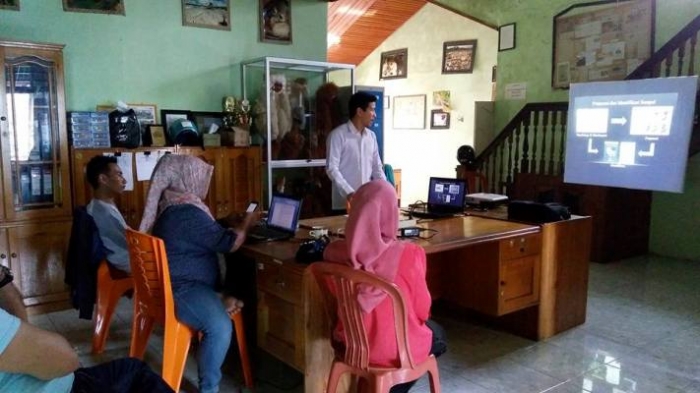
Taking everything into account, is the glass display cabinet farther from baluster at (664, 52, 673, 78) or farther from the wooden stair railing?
baluster at (664, 52, 673, 78)

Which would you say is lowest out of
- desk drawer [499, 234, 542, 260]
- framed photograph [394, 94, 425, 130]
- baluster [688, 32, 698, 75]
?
desk drawer [499, 234, 542, 260]

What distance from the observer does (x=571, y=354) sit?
2965 mm

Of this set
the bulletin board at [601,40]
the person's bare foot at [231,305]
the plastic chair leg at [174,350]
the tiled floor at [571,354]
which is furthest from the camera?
the bulletin board at [601,40]

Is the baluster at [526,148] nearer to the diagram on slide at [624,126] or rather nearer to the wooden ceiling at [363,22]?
the diagram on slide at [624,126]

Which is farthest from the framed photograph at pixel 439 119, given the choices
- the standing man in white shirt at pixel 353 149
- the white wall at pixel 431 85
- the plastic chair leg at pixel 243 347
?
the plastic chair leg at pixel 243 347

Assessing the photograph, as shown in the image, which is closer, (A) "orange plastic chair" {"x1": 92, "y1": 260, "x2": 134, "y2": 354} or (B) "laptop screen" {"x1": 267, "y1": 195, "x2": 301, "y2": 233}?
(B) "laptop screen" {"x1": 267, "y1": 195, "x2": 301, "y2": 233}

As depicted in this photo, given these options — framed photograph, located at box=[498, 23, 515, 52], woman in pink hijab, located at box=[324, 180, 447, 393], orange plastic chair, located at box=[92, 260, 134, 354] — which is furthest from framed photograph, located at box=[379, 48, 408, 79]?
woman in pink hijab, located at box=[324, 180, 447, 393]

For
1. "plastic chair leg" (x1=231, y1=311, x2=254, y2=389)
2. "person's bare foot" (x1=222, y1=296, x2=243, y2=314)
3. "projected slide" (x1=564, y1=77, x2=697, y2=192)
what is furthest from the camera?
"projected slide" (x1=564, y1=77, x2=697, y2=192)

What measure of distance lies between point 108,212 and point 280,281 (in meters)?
1.44

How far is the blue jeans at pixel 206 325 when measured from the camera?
225 centimetres

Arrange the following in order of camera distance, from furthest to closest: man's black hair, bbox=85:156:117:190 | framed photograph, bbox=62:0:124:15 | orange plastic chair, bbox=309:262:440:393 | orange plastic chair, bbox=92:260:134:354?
framed photograph, bbox=62:0:124:15, man's black hair, bbox=85:156:117:190, orange plastic chair, bbox=92:260:134:354, orange plastic chair, bbox=309:262:440:393

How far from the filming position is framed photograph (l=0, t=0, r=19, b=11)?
375cm

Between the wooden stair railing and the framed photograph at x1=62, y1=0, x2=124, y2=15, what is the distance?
418 centimetres

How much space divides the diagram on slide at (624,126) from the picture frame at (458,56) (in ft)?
9.54
